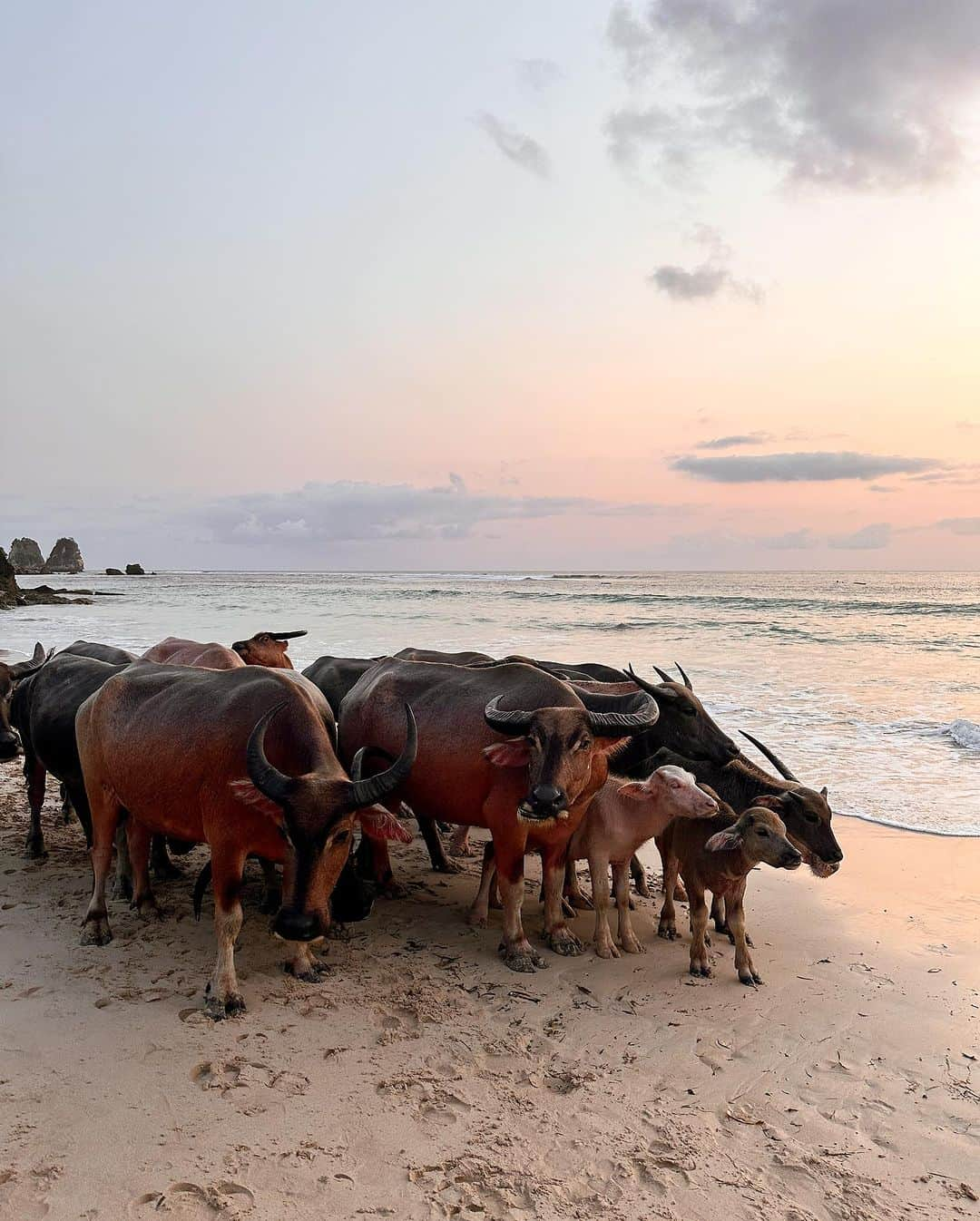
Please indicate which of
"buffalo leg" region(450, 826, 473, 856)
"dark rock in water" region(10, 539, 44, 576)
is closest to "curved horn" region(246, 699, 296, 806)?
"buffalo leg" region(450, 826, 473, 856)

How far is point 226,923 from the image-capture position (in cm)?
509

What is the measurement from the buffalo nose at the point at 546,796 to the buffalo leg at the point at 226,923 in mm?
1786

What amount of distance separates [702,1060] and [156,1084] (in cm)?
276

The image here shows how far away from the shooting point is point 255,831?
200 inches

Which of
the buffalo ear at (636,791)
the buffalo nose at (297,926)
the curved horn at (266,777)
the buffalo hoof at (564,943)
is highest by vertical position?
the curved horn at (266,777)

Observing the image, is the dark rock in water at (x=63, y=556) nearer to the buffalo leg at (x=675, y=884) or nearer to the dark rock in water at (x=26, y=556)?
the dark rock in water at (x=26, y=556)

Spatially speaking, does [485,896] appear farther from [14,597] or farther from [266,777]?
[14,597]

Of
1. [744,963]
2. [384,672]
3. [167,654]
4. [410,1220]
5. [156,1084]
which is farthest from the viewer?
[167,654]

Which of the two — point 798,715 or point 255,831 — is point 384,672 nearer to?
point 255,831

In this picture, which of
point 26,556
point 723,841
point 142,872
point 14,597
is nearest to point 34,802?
point 142,872

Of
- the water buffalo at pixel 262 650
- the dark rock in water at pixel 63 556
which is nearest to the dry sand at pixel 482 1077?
the water buffalo at pixel 262 650

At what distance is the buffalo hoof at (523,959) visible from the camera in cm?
562

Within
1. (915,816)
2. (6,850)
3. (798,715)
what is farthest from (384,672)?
(798,715)

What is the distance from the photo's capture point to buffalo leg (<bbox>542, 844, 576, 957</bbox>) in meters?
5.94
